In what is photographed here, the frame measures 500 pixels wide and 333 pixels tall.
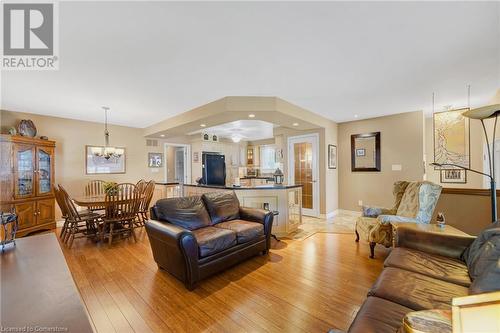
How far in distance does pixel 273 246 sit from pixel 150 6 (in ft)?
11.1

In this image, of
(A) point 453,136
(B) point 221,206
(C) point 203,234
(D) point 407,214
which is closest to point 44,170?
(B) point 221,206

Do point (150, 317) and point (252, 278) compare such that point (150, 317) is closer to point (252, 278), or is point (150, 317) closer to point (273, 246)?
point (252, 278)

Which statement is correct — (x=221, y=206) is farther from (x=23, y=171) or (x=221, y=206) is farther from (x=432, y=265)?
(x=23, y=171)

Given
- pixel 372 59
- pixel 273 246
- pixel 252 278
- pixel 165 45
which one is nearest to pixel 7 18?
pixel 165 45

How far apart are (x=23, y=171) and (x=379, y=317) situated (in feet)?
19.4

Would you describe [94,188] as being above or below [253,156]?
below

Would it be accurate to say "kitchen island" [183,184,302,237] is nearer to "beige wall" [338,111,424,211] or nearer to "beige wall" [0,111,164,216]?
"beige wall" [338,111,424,211]

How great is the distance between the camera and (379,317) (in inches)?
45.1

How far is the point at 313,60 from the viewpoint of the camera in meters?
2.46

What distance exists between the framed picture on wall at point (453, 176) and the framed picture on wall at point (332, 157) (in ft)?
8.74

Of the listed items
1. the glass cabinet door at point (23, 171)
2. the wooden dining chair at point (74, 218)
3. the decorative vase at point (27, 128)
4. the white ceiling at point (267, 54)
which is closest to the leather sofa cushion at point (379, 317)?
the white ceiling at point (267, 54)

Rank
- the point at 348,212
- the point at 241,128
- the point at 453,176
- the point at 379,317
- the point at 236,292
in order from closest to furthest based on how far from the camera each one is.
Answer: the point at 379,317
the point at 236,292
the point at 453,176
the point at 348,212
the point at 241,128

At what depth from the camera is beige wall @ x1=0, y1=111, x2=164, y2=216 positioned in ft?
15.1

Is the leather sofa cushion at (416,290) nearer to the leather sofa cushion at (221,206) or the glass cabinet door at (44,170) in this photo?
the leather sofa cushion at (221,206)
